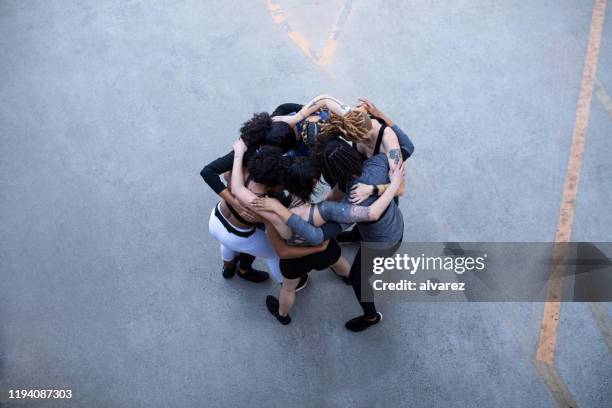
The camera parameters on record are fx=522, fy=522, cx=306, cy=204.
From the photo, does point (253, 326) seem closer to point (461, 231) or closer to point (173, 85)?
point (461, 231)

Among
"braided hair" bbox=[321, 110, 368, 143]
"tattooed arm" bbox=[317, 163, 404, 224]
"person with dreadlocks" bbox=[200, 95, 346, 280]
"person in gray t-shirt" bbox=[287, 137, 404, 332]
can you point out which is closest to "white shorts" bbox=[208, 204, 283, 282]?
"person with dreadlocks" bbox=[200, 95, 346, 280]

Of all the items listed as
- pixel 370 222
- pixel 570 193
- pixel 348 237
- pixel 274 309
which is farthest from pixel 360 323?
pixel 570 193

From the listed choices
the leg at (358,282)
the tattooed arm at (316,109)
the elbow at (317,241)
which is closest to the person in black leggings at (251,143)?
the tattooed arm at (316,109)

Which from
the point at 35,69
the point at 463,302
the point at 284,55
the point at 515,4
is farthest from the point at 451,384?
the point at 35,69

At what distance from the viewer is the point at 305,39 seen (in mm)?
6535

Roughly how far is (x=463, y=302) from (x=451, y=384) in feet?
2.45

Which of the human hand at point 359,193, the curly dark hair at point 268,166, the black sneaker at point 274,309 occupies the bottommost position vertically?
the black sneaker at point 274,309

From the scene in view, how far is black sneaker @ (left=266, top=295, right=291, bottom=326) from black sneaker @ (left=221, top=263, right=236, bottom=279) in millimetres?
421

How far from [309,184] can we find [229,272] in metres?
1.72

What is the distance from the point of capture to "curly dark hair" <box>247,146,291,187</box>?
349 cm

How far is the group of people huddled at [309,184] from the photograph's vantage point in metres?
3.52

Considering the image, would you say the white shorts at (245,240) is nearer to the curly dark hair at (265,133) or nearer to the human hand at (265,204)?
the human hand at (265,204)

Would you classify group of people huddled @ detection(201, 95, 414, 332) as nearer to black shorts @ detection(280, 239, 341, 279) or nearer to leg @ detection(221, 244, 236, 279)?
black shorts @ detection(280, 239, 341, 279)

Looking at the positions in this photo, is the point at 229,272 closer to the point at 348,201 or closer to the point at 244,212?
the point at 244,212
